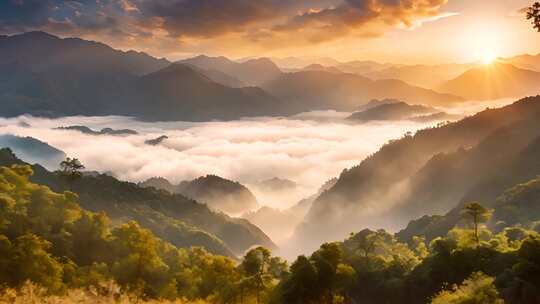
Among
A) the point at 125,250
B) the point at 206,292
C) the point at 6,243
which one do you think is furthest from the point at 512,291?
the point at 125,250

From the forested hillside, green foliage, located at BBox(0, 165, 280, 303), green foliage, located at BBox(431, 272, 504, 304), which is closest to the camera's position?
green foliage, located at BBox(431, 272, 504, 304)

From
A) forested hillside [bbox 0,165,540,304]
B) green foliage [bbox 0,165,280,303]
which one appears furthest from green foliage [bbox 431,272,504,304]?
green foliage [bbox 0,165,280,303]

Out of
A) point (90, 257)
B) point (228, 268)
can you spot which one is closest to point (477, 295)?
point (228, 268)

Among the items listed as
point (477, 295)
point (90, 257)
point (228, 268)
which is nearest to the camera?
point (477, 295)

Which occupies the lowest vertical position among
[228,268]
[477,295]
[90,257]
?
[477,295]

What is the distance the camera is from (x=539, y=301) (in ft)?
180

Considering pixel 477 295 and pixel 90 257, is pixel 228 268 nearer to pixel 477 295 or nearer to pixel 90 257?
pixel 90 257

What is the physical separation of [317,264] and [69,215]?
8479 centimetres

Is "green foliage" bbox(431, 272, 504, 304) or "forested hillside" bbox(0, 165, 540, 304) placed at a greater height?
"forested hillside" bbox(0, 165, 540, 304)

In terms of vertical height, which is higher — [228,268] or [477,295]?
[228,268]

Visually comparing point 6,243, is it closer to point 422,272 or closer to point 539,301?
point 422,272

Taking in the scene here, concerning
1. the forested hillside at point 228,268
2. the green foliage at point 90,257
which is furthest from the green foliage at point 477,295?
the green foliage at point 90,257

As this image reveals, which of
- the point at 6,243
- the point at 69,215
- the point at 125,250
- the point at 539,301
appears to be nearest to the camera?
the point at 539,301

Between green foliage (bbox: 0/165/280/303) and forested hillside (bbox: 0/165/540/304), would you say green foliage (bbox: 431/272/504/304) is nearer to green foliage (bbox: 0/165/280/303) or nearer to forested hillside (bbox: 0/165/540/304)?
forested hillside (bbox: 0/165/540/304)
